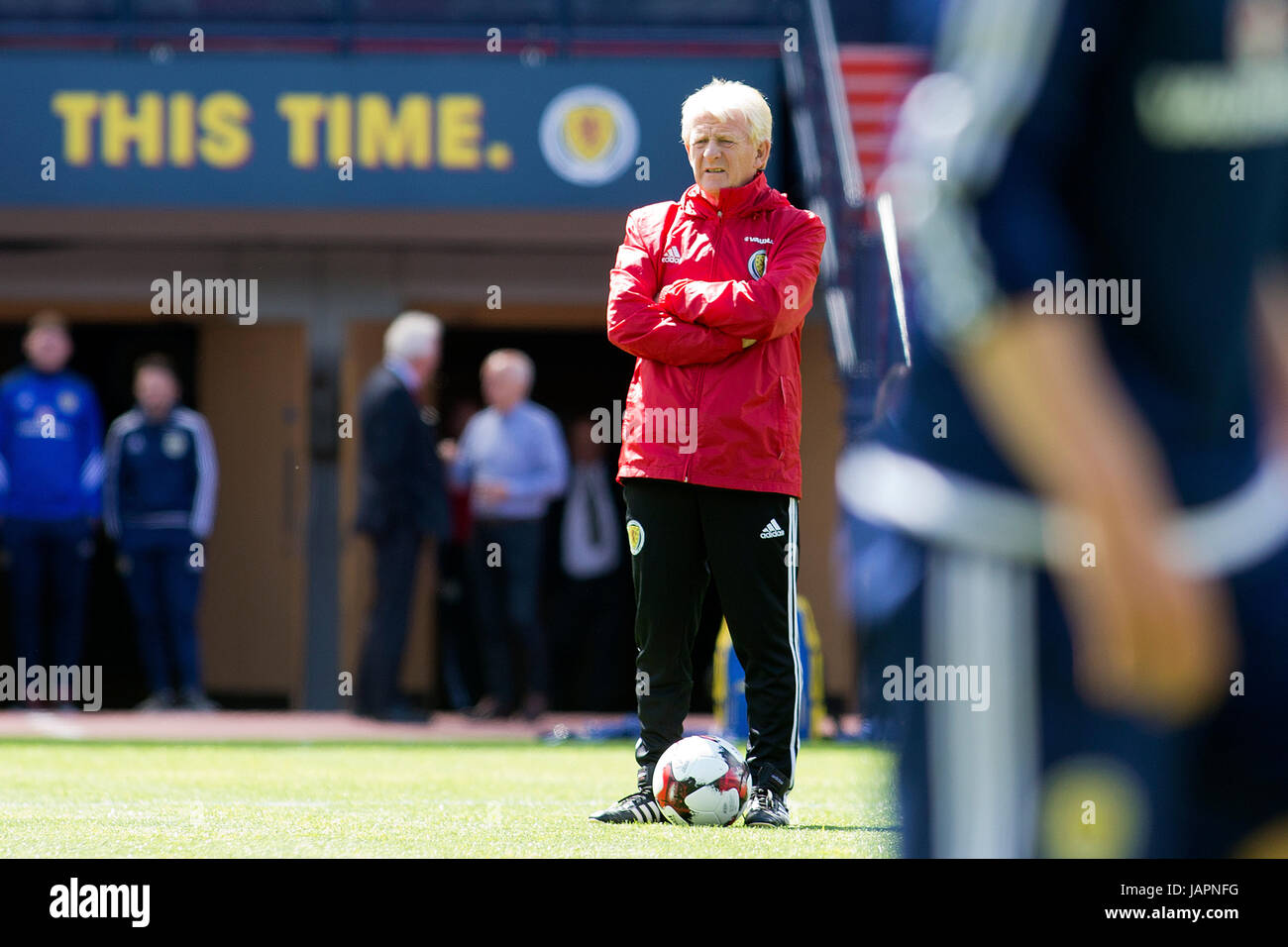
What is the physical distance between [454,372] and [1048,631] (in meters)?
12.0

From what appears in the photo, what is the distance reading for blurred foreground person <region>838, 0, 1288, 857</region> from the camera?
4.05 feet

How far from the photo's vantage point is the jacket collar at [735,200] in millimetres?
4609

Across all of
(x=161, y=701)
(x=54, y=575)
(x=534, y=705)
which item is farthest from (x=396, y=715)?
(x=54, y=575)

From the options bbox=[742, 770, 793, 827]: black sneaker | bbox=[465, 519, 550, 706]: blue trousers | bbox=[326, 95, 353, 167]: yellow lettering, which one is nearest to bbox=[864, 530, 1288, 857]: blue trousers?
bbox=[742, 770, 793, 827]: black sneaker

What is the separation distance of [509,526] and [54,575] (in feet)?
8.62

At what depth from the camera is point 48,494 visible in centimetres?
995

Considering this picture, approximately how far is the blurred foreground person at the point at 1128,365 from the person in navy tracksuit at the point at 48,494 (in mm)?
9271

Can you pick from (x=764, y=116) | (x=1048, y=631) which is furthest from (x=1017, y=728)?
(x=764, y=116)

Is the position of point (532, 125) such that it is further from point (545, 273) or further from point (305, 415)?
point (305, 415)

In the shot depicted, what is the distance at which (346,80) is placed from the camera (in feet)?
34.4

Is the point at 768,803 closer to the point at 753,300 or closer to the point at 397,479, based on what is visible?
the point at 753,300

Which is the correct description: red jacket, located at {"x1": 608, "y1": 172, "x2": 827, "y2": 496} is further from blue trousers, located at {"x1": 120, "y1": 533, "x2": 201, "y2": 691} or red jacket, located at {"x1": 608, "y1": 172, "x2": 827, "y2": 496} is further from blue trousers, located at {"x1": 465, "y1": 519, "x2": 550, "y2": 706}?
blue trousers, located at {"x1": 120, "y1": 533, "x2": 201, "y2": 691}

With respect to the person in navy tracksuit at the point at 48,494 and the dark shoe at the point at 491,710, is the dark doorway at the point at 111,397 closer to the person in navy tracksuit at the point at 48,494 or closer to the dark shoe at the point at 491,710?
the person in navy tracksuit at the point at 48,494
